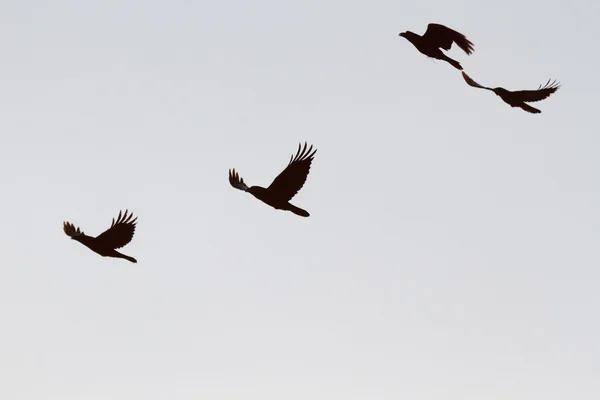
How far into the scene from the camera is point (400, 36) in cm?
1545

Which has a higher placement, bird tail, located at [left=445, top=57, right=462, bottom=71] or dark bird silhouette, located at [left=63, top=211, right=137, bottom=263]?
bird tail, located at [left=445, top=57, right=462, bottom=71]

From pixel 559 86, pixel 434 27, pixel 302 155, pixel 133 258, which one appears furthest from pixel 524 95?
pixel 133 258

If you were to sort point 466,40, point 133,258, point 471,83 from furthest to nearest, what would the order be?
point 133,258 < point 466,40 < point 471,83

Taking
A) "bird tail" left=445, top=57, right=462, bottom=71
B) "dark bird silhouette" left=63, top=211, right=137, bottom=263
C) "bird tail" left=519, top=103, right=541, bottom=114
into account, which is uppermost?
"bird tail" left=445, top=57, right=462, bottom=71

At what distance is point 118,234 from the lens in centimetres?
1628

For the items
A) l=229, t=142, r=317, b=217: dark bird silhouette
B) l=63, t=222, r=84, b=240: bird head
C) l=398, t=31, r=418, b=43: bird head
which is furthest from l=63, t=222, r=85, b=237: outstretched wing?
l=398, t=31, r=418, b=43: bird head

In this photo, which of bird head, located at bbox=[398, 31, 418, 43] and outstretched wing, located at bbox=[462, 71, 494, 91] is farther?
bird head, located at bbox=[398, 31, 418, 43]

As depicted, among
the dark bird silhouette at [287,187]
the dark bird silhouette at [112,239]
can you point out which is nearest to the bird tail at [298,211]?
the dark bird silhouette at [287,187]

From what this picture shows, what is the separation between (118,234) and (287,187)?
3417 mm

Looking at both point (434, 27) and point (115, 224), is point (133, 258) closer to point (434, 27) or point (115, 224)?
point (115, 224)

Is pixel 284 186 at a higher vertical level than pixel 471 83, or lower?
lower

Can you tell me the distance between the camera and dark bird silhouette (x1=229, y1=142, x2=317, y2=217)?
1512 cm

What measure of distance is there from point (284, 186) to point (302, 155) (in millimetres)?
643

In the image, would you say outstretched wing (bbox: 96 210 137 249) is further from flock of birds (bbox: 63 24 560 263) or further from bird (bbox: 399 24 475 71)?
bird (bbox: 399 24 475 71)
